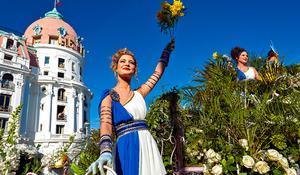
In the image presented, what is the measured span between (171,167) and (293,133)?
3.78 feet

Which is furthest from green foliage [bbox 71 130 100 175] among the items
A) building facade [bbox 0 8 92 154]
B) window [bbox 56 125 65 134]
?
window [bbox 56 125 65 134]

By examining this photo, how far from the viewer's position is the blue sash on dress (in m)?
2.21

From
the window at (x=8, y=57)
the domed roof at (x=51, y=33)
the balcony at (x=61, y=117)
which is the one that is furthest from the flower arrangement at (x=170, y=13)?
the domed roof at (x=51, y=33)

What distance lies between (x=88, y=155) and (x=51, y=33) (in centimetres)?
2847

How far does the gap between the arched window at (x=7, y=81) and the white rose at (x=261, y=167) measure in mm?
25354

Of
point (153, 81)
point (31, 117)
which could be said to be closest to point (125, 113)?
point (153, 81)

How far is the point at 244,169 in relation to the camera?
7.82 ft

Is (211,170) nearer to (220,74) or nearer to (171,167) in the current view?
(171,167)

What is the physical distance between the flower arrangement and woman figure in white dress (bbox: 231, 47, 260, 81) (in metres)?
1.16

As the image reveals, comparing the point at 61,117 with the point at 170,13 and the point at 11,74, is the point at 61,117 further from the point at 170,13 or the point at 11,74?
the point at 170,13

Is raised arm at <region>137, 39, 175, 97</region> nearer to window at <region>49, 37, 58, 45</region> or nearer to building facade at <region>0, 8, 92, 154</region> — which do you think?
building facade at <region>0, 8, 92, 154</region>

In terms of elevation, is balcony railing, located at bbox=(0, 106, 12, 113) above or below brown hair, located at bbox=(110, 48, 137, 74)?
above

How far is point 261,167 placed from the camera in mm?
2211

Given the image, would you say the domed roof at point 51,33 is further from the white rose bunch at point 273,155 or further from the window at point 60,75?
the white rose bunch at point 273,155
